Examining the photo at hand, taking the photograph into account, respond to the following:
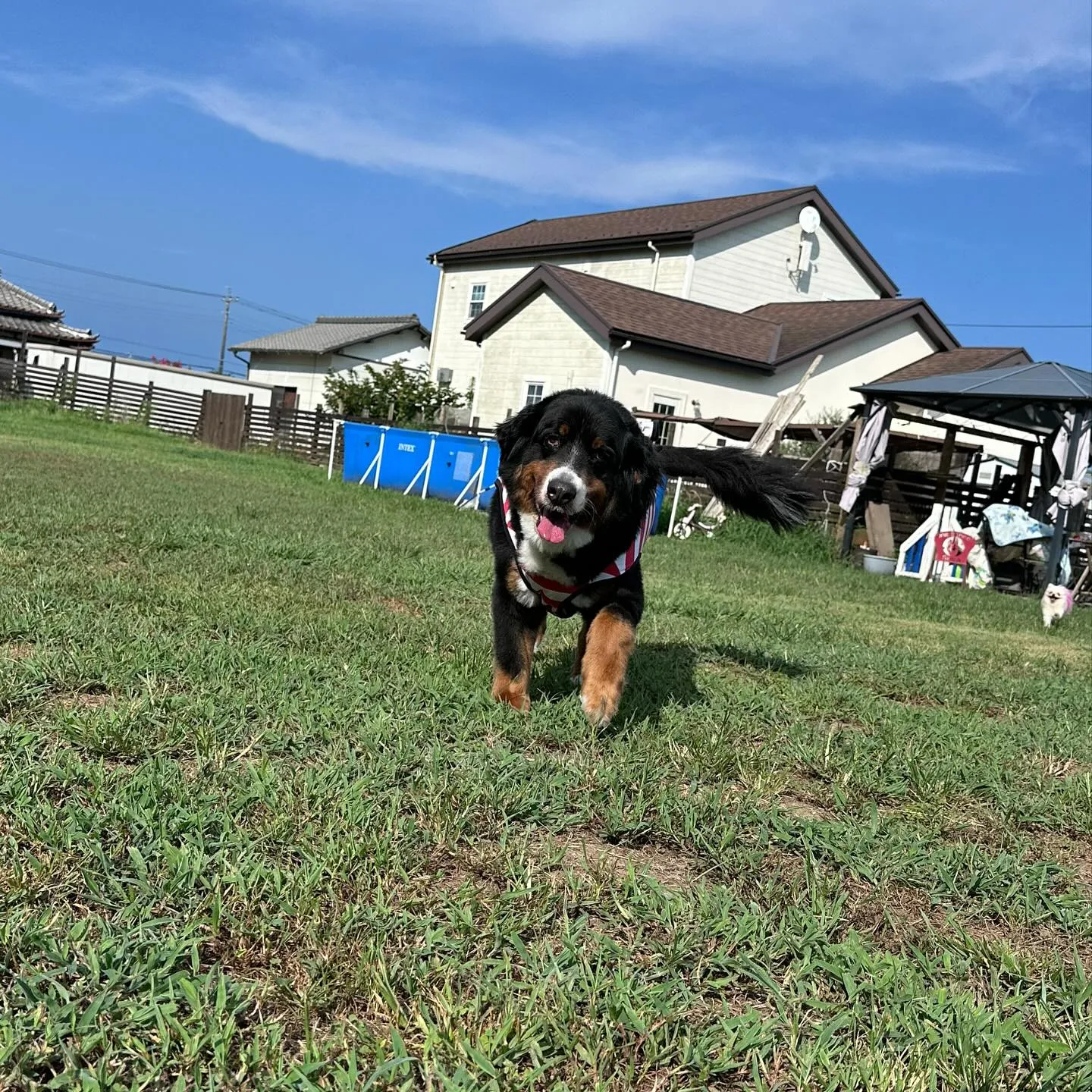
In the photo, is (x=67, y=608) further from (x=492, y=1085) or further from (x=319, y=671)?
(x=492, y=1085)

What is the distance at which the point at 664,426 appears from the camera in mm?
21641

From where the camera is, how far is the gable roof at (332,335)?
158 ft

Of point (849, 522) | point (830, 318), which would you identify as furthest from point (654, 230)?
point (849, 522)

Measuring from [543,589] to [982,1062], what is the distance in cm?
233

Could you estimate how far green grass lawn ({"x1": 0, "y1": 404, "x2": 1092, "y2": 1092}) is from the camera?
5.76 feet

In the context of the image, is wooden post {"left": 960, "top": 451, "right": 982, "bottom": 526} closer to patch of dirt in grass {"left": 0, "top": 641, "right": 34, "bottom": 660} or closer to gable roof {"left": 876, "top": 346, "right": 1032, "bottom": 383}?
gable roof {"left": 876, "top": 346, "right": 1032, "bottom": 383}

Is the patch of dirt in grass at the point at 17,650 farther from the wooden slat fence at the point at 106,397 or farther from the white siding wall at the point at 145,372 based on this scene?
the white siding wall at the point at 145,372

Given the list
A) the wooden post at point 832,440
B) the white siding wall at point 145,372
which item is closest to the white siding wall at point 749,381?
the wooden post at point 832,440

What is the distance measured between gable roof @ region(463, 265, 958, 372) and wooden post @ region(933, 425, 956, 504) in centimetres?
721

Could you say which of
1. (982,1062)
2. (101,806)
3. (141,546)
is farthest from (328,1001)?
(141,546)

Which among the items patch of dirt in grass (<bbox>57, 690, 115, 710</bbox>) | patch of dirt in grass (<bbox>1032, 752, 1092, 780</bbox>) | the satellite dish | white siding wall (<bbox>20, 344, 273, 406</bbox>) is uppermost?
the satellite dish

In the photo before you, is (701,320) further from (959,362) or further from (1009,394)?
(1009,394)

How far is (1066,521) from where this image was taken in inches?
486

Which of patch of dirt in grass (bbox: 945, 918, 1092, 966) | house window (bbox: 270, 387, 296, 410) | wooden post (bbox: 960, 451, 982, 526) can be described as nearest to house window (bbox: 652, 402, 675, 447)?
wooden post (bbox: 960, 451, 982, 526)
